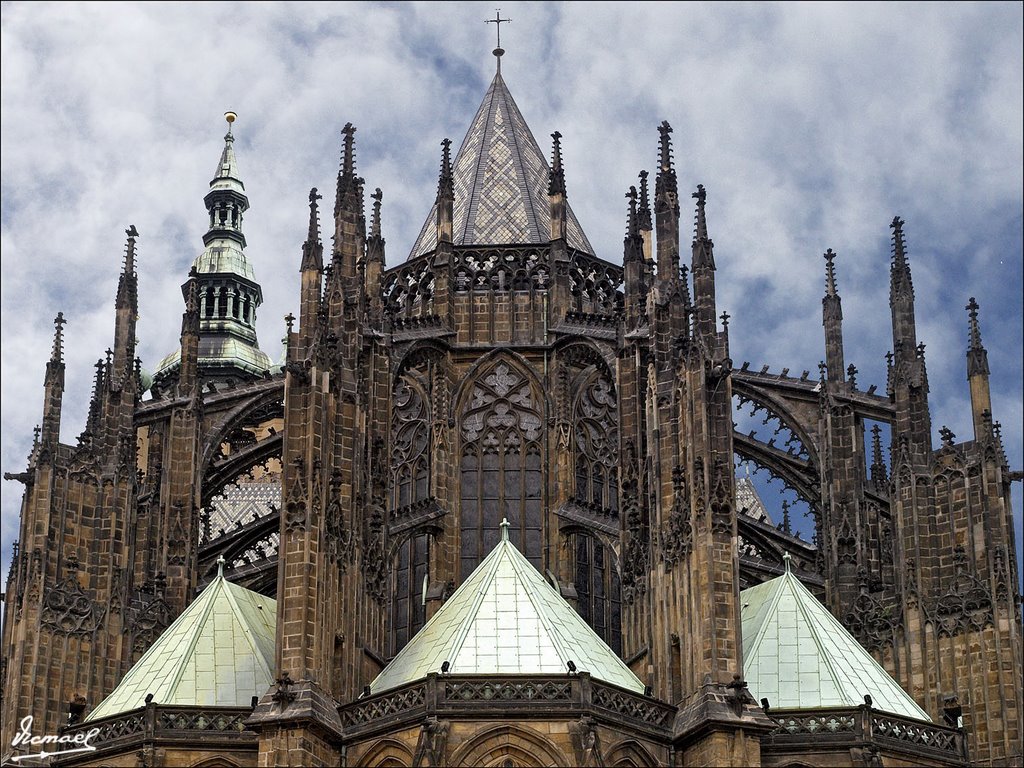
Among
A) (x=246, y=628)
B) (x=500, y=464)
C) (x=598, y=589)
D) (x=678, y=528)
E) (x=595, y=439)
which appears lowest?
(x=246, y=628)

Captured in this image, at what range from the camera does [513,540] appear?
55.2 metres

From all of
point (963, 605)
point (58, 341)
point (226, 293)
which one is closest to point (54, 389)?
point (58, 341)

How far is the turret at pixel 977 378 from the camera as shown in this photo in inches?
2106

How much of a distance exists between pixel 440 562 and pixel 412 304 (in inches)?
317

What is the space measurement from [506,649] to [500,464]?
11.2m

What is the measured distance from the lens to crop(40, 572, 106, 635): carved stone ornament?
51.5 metres

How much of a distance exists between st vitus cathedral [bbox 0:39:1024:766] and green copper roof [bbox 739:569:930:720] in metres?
0.08

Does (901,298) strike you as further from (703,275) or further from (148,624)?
(148,624)

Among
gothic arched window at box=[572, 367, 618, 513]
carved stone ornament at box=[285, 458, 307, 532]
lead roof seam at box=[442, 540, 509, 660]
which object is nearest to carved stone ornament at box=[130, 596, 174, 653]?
carved stone ornament at box=[285, 458, 307, 532]

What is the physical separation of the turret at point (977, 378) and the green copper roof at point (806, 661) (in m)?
6.69

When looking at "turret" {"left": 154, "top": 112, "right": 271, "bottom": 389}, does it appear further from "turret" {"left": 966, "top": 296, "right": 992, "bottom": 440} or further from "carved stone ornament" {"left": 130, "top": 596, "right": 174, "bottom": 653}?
"turret" {"left": 966, "top": 296, "right": 992, "bottom": 440}

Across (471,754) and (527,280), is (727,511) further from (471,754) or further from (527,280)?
(527,280)

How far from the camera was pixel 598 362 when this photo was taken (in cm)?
5625

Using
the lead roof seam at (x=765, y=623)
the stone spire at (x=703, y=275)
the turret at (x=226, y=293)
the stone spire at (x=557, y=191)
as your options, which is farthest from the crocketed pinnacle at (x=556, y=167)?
the turret at (x=226, y=293)
